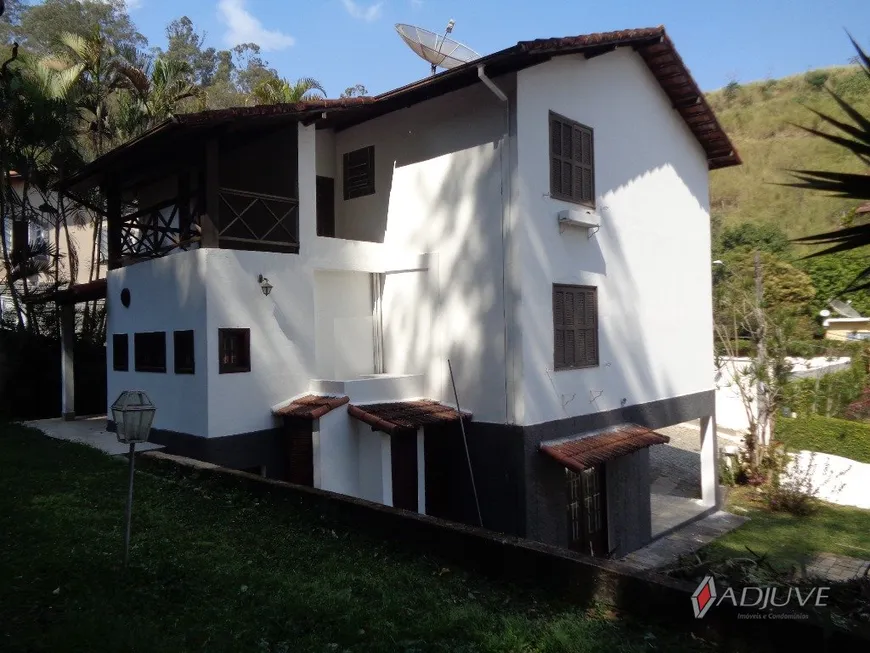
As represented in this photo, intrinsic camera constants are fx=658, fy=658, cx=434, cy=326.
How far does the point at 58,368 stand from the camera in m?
16.3

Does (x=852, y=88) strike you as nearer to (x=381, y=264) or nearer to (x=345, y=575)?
(x=381, y=264)

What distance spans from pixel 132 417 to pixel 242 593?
1.75m

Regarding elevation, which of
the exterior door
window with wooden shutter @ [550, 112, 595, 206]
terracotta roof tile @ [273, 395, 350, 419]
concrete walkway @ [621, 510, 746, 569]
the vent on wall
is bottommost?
concrete walkway @ [621, 510, 746, 569]

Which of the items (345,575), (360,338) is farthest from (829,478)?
(345,575)

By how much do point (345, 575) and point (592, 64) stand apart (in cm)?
1011

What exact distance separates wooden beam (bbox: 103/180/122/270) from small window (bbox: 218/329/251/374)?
13.1 ft

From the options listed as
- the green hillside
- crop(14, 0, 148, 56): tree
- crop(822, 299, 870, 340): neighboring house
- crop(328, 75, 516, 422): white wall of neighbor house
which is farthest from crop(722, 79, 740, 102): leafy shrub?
crop(328, 75, 516, 422): white wall of neighbor house

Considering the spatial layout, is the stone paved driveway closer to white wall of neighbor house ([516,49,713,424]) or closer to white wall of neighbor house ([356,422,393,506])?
white wall of neighbor house ([516,49,713,424])

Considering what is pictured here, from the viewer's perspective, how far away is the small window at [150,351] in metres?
11.1

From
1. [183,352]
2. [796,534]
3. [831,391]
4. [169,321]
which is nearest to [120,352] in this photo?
[169,321]

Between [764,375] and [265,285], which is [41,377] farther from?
[764,375]

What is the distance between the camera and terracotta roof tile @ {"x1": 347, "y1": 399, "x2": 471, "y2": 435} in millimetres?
9984

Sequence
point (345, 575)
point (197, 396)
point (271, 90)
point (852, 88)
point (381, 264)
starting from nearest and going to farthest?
point (345, 575)
point (197, 396)
point (381, 264)
point (271, 90)
point (852, 88)

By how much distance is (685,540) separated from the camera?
45.4 ft
